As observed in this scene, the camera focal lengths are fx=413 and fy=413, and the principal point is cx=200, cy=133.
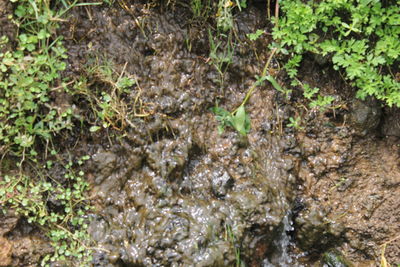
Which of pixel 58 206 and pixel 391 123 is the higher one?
pixel 391 123

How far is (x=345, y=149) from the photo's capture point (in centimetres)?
297

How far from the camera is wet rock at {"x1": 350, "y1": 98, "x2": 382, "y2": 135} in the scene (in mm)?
2902

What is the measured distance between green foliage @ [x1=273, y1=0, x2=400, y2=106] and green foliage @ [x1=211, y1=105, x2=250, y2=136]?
617 mm

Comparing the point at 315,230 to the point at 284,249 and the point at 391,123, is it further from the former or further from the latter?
the point at 391,123

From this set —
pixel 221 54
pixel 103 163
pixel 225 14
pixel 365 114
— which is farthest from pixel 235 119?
pixel 365 114

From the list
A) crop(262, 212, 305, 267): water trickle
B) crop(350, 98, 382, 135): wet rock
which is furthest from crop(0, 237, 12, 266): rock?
crop(350, 98, 382, 135): wet rock

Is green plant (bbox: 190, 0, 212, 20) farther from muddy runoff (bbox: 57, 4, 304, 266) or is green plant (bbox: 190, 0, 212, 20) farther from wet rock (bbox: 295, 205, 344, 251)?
wet rock (bbox: 295, 205, 344, 251)

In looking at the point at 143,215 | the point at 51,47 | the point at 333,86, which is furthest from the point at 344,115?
the point at 51,47

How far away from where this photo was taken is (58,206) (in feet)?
8.34

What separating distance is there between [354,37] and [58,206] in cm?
222

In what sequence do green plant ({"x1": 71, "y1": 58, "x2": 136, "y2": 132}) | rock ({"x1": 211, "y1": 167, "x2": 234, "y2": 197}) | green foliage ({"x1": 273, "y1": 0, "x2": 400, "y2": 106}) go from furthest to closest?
rock ({"x1": 211, "y1": 167, "x2": 234, "y2": 197}), green foliage ({"x1": 273, "y1": 0, "x2": 400, "y2": 106}), green plant ({"x1": 71, "y1": 58, "x2": 136, "y2": 132})

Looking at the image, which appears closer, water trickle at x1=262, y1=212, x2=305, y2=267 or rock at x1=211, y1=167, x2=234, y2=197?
rock at x1=211, y1=167, x2=234, y2=197

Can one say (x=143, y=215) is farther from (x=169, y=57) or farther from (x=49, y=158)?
(x=169, y=57)

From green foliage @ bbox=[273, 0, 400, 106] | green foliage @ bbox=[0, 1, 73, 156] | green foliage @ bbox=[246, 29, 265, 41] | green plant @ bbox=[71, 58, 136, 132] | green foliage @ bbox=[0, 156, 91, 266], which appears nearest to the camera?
green foliage @ bbox=[0, 1, 73, 156]
